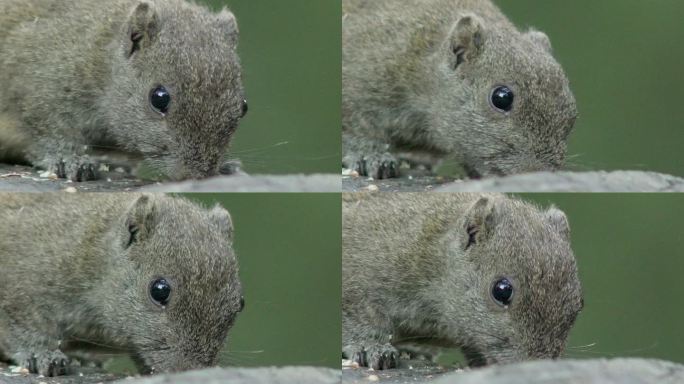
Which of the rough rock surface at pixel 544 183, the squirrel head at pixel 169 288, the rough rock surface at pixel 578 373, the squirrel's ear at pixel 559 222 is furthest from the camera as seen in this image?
the squirrel's ear at pixel 559 222

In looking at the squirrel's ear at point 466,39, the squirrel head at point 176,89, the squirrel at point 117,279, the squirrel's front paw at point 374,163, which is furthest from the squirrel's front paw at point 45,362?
the squirrel's ear at point 466,39

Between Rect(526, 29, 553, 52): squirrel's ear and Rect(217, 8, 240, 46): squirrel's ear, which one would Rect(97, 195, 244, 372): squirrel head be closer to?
Rect(217, 8, 240, 46): squirrel's ear

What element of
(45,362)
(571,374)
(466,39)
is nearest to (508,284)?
(571,374)

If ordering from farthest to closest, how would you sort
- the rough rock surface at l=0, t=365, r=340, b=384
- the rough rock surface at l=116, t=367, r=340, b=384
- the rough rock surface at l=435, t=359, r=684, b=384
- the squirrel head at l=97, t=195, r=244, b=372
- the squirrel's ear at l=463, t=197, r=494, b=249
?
1. the squirrel's ear at l=463, t=197, r=494, b=249
2. the squirrel head at l=97, t=195, r=244, b=372
3. the rough rock surface at l=0, t=365, r=340, b=384
4. the rough rock surface at l=116, t=367, r=340, b=384
5. the rough rock surface at l=435, t=359, r=684, b=384

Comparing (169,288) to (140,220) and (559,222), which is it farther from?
(559,222)

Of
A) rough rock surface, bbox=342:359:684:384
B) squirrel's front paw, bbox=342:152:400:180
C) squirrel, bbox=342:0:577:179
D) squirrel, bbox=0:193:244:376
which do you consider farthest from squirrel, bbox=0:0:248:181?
rough rock surface, bbox=342:359:684:384

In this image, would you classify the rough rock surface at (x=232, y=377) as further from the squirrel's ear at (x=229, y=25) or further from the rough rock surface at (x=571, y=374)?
the squirrel's ear at (x=229, y=25)
